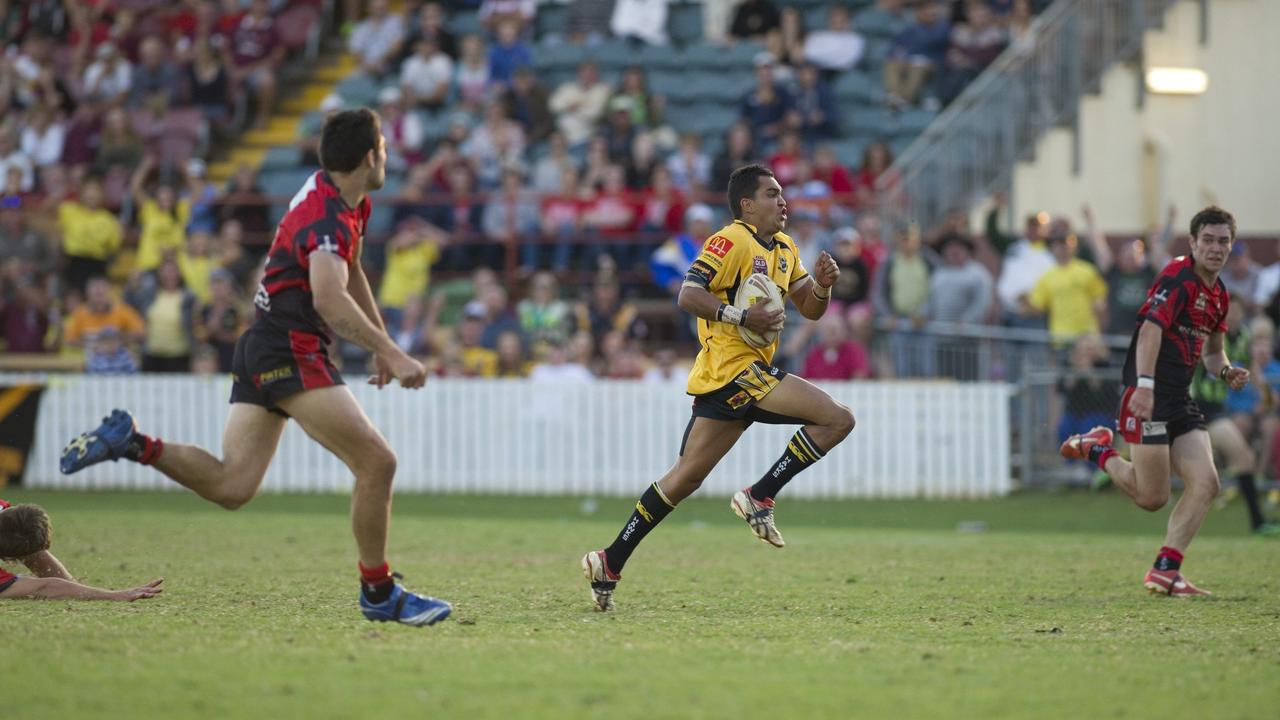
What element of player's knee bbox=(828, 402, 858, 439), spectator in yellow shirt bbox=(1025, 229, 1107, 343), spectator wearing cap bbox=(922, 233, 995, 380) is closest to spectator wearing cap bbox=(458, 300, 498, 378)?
spectator wearing cap bbox=(922, 233, 995, 380)

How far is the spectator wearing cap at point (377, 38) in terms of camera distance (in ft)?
87.6

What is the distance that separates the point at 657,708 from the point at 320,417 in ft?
8.02

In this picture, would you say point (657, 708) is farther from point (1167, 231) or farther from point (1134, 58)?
point (1134, 58)

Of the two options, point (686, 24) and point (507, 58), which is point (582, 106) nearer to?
point (507, 58)

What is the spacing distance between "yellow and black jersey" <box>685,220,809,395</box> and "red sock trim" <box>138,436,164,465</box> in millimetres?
2894

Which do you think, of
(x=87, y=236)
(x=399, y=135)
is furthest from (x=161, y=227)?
(x=399, y=135)

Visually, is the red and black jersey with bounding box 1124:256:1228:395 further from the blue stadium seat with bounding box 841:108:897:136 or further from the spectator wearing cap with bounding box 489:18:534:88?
the spectator wearing cap with bounding box 489:18:534:88

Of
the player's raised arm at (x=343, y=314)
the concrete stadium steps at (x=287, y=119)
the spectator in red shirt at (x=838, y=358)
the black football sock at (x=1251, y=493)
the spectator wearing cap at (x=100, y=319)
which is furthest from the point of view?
the concrete stadium steps at (x=287, y=119)

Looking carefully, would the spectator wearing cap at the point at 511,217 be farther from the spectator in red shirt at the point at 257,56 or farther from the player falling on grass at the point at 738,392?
the player falling on grass at the point at 738,392

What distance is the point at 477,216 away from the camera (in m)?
22.9

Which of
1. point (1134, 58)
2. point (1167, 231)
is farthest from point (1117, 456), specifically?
A: point (1134, 58)

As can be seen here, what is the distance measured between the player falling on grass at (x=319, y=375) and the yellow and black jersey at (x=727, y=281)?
2.02m

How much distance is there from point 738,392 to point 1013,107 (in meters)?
14.8

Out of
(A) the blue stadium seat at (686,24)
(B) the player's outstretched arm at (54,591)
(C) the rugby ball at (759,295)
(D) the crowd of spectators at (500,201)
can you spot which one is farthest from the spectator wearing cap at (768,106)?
(B) the player's outstretched arm at (54,591)
